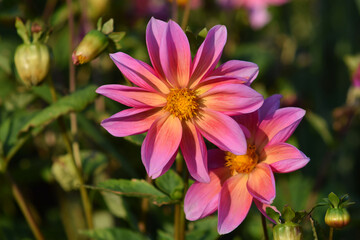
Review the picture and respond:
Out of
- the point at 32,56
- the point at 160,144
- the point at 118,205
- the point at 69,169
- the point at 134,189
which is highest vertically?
the point at 32,56

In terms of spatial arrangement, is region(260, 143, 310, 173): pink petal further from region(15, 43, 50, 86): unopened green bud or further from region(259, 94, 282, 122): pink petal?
region(15, 43, 50, 86): unopened green bud

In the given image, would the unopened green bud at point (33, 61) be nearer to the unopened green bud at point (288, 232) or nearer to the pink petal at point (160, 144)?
the pink petal at point (160, 144)

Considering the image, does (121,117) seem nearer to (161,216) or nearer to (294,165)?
(294,165)

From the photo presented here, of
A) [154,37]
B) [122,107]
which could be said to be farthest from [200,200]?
[122,107]

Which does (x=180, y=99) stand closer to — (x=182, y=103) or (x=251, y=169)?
(x=182, y=103)

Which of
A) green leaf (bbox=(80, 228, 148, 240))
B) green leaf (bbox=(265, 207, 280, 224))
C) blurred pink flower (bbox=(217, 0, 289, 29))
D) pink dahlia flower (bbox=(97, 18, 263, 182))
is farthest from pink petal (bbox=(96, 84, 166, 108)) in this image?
blurred pink flower (bbox=(217, 0, 289, 29))

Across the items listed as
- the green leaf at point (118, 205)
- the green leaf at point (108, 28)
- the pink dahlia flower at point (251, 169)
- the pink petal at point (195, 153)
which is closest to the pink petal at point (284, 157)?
the pink dahlia flower at point (251, 169)

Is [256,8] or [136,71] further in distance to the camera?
[256,8]
